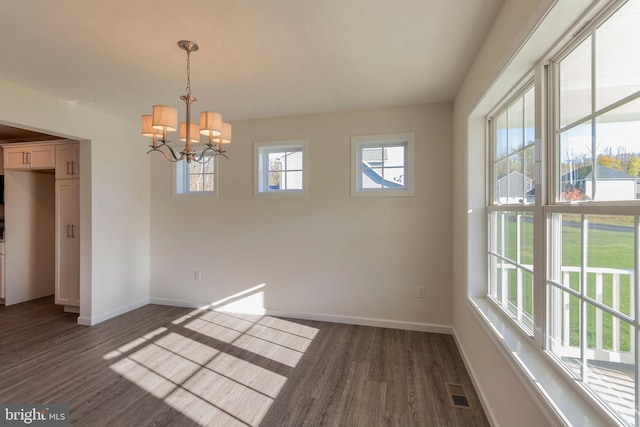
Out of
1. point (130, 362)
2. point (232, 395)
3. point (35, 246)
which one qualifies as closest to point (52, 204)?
point (35, 246)

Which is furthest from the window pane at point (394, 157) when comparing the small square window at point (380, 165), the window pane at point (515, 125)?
the window pane at point (515, 125)

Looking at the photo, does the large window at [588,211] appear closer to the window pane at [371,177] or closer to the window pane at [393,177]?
the window pane at [393,177]

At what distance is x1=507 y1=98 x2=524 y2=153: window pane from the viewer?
1805 millimetres

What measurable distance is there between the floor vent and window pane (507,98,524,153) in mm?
1814

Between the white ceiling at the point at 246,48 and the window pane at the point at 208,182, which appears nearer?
the white ceiling at the point at 246,48

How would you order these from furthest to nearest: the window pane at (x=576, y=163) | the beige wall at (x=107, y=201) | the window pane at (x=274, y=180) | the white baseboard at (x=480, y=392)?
the window pane at (x=274, y=180)
the beige wall at (x=107, y=201)
the white baseboard at (x=480, y=392)
the window pane at (x=576, y=163)

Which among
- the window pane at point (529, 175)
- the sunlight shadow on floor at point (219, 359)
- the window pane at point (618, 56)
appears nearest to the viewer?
the window pane at point (618, 56)

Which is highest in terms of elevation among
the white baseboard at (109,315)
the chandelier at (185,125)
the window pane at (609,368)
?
the chandelier at (185,125)

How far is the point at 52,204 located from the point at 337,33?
5.39 metres

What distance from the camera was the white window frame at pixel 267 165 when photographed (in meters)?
3.68

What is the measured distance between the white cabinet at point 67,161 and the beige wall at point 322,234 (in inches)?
36.5

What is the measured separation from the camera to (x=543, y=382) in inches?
49.1

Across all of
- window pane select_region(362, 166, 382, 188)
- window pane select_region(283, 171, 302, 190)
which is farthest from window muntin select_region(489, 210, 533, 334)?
window pane select_region(283, 171, 302, 190)

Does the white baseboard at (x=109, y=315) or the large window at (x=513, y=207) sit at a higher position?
the large window at (x=513, y=207)
